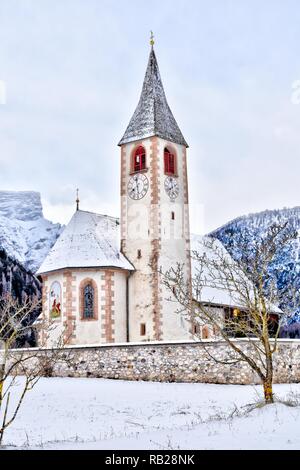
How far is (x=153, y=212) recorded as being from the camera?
4841 centimetres

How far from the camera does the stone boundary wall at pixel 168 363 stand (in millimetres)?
31969

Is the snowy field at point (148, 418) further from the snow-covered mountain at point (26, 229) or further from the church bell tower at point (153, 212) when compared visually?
the snow-covered mountain at point (26, 229)

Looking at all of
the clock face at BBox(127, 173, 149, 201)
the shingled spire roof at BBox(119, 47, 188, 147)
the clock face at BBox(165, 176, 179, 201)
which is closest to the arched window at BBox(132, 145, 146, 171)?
the clock face at BBox(127, 173, 149, 201)

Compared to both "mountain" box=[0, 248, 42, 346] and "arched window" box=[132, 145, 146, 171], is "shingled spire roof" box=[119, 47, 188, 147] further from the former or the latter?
"mountain" box=[0, 248, 42, 346]

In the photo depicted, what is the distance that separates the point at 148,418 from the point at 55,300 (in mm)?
23405

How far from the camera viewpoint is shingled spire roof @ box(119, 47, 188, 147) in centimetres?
5072

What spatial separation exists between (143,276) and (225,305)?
7.78 metres

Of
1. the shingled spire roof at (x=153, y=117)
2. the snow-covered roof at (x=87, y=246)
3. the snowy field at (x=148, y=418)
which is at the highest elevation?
the shingled spire roof at (x=153, y=117)

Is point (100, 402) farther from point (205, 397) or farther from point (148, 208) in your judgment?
point (148, 208)

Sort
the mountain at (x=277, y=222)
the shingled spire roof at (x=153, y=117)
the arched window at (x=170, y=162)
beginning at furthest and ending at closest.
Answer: the mountain at (x=277, y=222), the shingled spire roof at (x=153, y=117), the arched window at (x=170, y=162)

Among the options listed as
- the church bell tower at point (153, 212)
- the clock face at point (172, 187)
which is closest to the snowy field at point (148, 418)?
the church bell tower at point (153, 212)

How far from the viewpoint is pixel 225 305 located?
51.7 meters

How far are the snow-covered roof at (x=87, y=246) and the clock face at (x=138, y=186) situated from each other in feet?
9.56

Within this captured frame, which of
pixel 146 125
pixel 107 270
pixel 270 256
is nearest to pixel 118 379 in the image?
pixel 107 270
